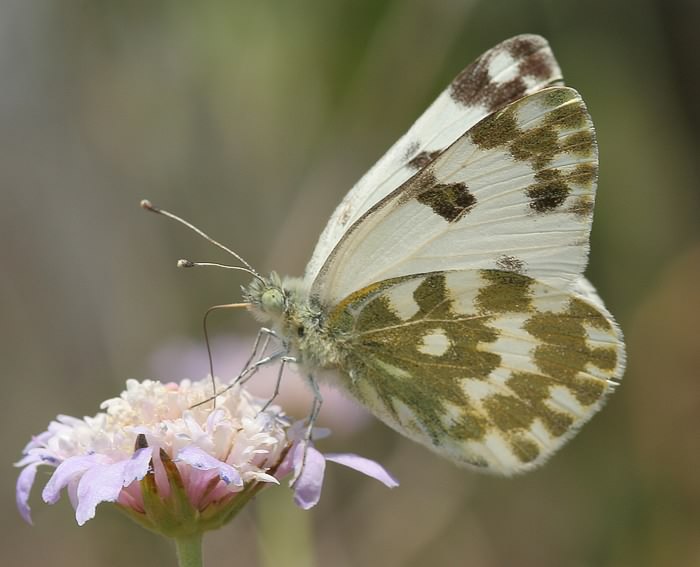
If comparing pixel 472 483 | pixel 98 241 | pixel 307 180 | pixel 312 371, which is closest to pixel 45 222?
pixel 98 241

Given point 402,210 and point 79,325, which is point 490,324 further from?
point 79,325

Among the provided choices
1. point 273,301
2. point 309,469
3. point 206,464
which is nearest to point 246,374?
point 273,301

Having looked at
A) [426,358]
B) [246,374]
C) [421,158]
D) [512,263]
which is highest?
[421,158]

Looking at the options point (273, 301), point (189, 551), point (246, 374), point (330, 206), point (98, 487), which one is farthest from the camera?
point (330, 206)

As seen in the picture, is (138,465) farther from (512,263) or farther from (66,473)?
(512,263)

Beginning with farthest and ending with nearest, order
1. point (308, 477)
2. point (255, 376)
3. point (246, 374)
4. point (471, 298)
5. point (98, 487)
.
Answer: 1. point (255, 376)
2. point (471, 298)
3. point (246, 374)
4. point (308, 477)
5. point (98, 487)

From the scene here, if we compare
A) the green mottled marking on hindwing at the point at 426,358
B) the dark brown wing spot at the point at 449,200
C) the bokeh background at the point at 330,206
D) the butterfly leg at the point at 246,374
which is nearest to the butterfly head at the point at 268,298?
the butterfly leg at the point at 246,374

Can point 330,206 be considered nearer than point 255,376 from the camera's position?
No
